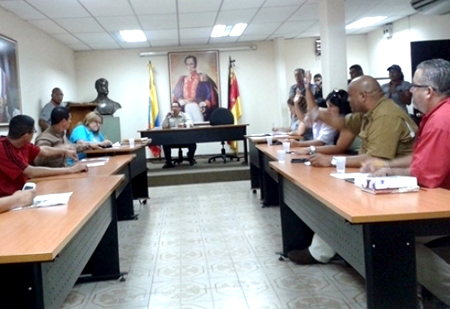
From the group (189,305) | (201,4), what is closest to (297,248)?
(189,305)

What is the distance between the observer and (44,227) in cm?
175

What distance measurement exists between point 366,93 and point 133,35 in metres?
6.58

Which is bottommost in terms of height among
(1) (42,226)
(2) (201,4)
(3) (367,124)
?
(1) (42,226)

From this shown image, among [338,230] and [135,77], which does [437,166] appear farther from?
[135,77]

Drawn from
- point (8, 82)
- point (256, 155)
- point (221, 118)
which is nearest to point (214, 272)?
point (256, 155)

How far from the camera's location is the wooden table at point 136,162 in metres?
5.15

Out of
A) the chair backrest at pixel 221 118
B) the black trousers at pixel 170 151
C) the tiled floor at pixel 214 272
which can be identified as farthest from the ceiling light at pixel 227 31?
the tiled floor at pixel 214 272

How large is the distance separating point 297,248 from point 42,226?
2.19 metres

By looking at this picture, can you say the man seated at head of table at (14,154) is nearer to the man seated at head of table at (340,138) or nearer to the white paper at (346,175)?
the white paper at (346,175)

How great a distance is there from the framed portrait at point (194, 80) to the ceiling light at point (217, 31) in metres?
0.98

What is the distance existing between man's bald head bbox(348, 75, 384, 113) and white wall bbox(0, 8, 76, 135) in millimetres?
4658

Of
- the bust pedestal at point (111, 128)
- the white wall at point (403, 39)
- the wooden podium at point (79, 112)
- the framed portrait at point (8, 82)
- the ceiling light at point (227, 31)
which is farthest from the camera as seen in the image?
the bust pedestal at point (111, 128)

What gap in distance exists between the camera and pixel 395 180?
2006 mm

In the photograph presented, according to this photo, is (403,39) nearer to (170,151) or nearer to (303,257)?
(170,151)
